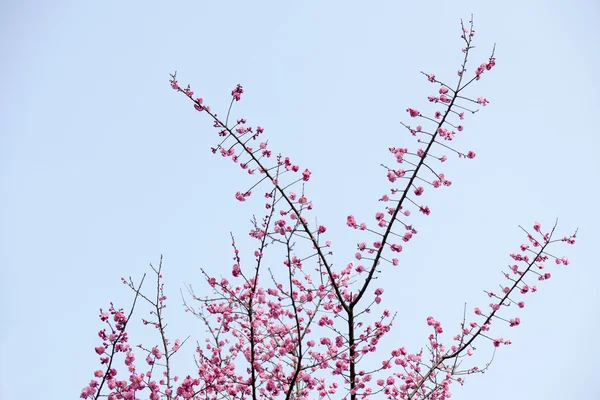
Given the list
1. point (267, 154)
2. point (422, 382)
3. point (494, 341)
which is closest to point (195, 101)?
point (267, 154)

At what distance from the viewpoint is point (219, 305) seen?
750cm

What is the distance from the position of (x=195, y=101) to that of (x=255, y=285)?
8.40ft

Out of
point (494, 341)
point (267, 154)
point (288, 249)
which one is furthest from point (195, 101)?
point (494, 341)

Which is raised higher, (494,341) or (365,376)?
(494,341)

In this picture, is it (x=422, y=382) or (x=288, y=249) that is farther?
(x=422, y=382)

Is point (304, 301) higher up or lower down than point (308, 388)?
higher up

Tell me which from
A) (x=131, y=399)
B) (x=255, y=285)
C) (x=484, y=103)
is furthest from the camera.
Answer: (x=484, y=103)

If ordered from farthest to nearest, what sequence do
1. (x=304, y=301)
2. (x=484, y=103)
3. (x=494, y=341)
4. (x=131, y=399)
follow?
(x=494, y=341) → (x=304, y=301) → (x=484, y=103) → (x=131, y=399)

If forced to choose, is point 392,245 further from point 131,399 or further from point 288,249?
point 131,399

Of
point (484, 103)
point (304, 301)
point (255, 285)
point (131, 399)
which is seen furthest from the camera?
point (304, 301)

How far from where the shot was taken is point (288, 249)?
6180 mm

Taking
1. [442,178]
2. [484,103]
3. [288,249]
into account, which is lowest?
[288,249]

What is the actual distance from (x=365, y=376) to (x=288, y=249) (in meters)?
2.16

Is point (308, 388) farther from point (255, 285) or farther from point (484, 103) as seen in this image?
point (484, 103)
